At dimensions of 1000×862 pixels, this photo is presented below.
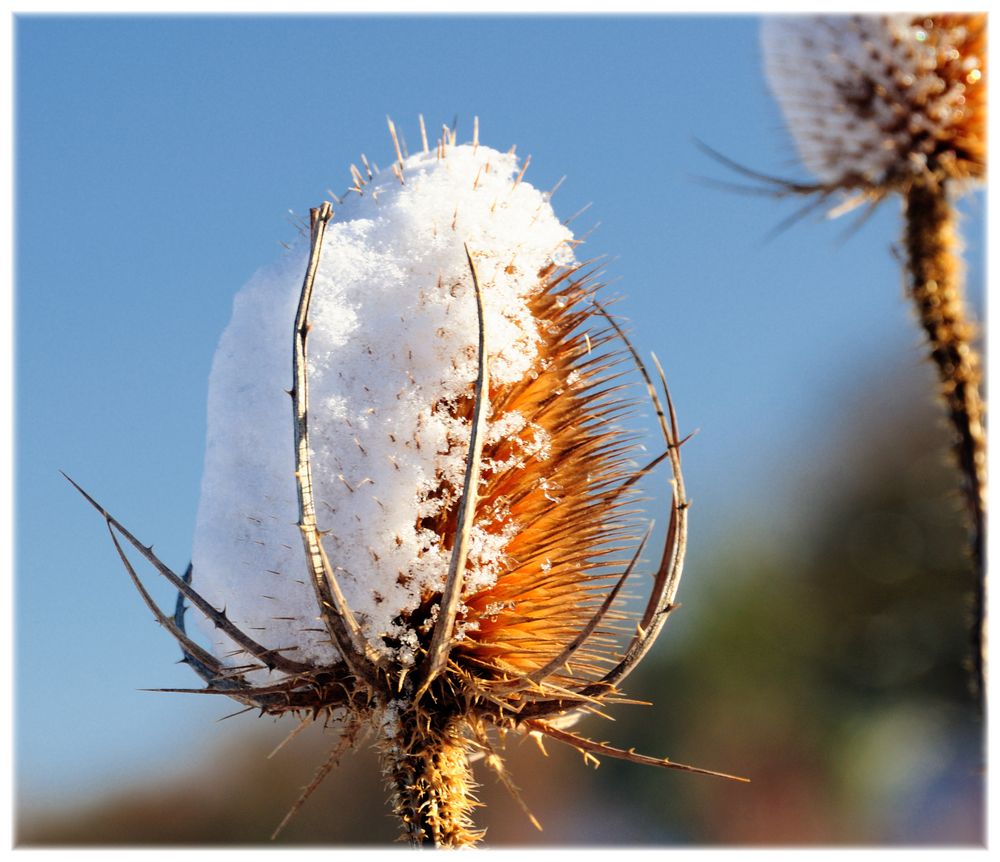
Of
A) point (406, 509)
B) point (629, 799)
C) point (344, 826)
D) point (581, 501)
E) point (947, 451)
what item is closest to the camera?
point (406, 509)

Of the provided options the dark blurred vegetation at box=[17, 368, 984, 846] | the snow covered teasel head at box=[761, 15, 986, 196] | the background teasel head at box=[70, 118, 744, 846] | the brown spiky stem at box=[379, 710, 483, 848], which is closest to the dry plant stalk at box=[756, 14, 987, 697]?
the snow covered teasel head at box=[761, 15, 986, 196]

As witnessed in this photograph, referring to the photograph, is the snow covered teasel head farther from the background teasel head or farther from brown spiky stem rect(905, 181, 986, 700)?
the background teasel head

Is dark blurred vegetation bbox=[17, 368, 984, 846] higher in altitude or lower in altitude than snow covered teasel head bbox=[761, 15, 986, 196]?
lower

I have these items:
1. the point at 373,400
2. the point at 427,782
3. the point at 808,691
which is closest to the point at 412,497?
the point at 373,400

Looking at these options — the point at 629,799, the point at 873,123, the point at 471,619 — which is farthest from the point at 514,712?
the point at 629,799

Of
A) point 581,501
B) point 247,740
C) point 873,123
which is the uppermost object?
point 873,123

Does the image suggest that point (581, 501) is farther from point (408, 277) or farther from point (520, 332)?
point (408, 277)

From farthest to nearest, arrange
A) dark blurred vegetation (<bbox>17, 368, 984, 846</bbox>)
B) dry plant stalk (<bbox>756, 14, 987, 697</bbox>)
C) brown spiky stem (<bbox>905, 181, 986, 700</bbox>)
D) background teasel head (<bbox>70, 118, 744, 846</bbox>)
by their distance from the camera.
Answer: dark blurred vegetation (<bbox>17, 368, 984, 846</bbox>)
dry plant stalk (<bbox>756, 14, 987, 697</bbox>)
brown spiky stem (<bbox>905, 181, 986, 700</bbox>)
background teasel head (<bbox>70, 118, 744, 846</bbox>)
